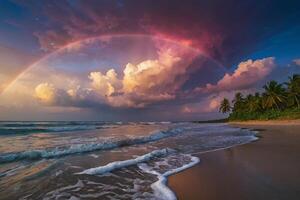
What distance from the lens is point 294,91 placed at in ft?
163

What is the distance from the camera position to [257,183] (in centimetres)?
513

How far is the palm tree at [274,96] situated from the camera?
52250 mm

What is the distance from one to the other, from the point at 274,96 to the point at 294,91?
439 centimetres

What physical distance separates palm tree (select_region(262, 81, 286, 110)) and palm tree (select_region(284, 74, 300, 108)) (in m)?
1.58

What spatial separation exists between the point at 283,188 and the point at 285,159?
381cm

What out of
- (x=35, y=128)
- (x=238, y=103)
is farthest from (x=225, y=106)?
(x=35, y=128)

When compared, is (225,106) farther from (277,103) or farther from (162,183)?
(162,183)

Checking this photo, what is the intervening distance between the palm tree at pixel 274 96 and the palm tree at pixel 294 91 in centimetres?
158

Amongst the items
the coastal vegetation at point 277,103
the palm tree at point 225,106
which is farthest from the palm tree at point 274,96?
the palm tree at point 225,106

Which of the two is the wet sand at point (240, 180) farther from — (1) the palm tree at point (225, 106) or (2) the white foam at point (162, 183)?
(1) the palm tree at point (225, 106)

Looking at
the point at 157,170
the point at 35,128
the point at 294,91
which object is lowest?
the point at 157,170

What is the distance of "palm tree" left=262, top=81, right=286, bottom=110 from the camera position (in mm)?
52250

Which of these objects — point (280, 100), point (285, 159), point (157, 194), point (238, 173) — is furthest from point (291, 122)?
point (157, 194)

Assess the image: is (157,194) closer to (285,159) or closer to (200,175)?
(200,175)
